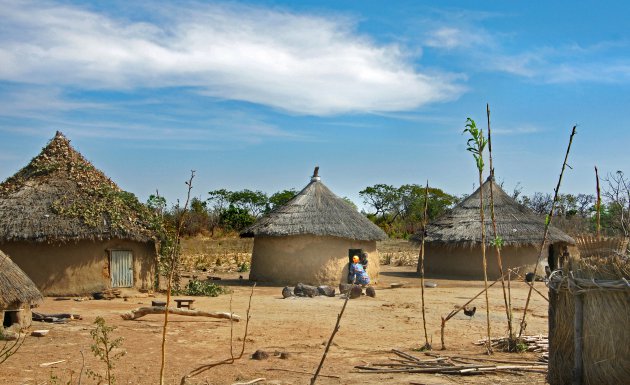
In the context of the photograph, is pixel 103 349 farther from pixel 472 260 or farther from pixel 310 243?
pixel 472 260

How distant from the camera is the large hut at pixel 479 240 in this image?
2158cm

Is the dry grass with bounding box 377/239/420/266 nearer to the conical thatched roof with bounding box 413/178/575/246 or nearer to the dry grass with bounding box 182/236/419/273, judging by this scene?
the dry grass with bounding box 182/236/419/273

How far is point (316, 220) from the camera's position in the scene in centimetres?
1967

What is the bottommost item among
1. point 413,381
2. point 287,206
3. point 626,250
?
point 413,381

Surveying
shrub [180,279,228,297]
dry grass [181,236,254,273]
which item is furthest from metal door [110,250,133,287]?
dry grass [181,236,254,273]

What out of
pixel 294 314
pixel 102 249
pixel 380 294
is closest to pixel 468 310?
pixel 294 314

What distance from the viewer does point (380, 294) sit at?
17031 millimetres

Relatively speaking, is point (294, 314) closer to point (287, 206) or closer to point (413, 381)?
point (413, 381)

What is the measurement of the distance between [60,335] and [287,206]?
10791mm

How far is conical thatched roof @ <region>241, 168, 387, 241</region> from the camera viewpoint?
1930cm

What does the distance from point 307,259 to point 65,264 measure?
5991 millimetres

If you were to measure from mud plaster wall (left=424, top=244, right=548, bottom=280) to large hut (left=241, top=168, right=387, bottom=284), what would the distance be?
10.4 ft

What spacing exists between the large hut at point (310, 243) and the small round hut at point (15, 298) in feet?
29.7

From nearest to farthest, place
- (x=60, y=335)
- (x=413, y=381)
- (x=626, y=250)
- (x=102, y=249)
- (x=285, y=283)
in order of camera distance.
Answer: (x=626, y=250) < (x=413, y=381) < (x=60, y=335) < (x=102, y=249) < (x=285, y=283)
